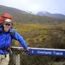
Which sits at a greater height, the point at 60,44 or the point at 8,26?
the point at 8,26

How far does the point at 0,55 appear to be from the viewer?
23.1 ft

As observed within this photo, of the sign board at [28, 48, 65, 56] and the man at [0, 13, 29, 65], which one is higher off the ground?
the man at [0, 13, 29, 65]

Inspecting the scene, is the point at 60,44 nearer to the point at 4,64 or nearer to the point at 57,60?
the point at 57,60

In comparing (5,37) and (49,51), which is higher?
(5,37)

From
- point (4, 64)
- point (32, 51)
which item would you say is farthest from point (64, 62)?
point (4, 64)

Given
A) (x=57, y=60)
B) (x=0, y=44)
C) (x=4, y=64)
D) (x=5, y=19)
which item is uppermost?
(x=5, y=19)

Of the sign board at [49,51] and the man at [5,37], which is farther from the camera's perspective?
the sign board at [49,51]

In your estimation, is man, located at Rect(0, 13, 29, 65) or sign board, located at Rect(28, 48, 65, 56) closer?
man, located at Rect(0, 13, 29, 65)

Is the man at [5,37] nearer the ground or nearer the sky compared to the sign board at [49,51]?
nearer the sky

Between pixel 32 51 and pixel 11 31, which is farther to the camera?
pixel 32 51

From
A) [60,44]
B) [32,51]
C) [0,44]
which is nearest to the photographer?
[0,44]

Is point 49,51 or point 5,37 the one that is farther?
A: point 49,51

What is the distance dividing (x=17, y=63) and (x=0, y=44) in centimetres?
100

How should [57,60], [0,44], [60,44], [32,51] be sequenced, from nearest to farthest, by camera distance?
[0,44]
[32,51]
[57,60]
[60,44]
